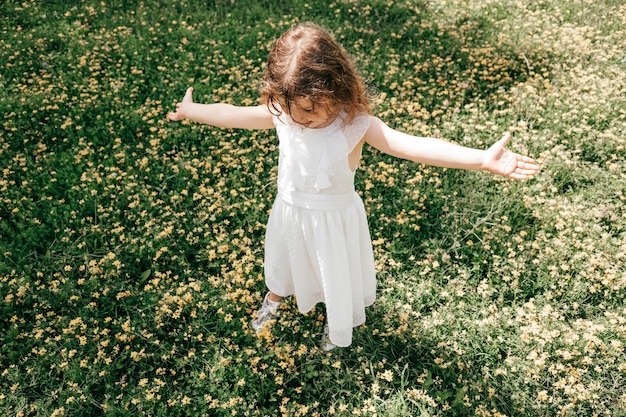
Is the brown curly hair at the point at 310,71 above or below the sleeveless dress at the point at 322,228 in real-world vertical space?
above

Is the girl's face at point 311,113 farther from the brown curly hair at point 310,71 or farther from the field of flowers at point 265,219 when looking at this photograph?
the field of flowers at point 265,219

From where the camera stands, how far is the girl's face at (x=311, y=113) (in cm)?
234

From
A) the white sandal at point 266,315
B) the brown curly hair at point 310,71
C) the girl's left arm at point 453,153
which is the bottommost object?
the white sandal at point 266,315

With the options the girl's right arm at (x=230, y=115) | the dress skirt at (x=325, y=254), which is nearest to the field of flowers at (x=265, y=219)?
the dress skirt at (x=325, y=254)

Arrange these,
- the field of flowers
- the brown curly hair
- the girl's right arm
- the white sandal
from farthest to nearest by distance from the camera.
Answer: the white sandal → the field of flowers → the girl's right arm → the brown curly hair

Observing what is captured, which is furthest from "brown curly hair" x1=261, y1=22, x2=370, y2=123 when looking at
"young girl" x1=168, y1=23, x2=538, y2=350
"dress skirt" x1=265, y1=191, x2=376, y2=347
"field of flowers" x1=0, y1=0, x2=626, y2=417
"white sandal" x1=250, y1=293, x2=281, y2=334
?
"field of flowers" x1=0, y1=0, x2=626, y2=417

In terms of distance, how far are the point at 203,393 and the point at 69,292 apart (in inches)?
55.9

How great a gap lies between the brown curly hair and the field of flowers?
192cm

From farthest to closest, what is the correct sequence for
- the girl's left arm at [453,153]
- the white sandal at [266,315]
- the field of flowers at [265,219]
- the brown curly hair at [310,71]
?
the white sandal at [266,315] < the field of flowers at [265,219] < the girl's left arm at [453,153] < the brown curly hair at [310,71]

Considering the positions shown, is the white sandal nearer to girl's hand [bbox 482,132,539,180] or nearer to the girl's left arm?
the girl's left arm

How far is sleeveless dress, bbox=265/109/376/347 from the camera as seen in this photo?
2.58 m

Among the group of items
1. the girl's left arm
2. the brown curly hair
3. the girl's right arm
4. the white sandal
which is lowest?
the white sandal

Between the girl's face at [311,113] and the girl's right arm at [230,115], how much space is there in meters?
0.36

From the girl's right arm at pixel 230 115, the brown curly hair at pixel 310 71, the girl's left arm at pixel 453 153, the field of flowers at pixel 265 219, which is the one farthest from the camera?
the field of flowers at pixel 265 219
